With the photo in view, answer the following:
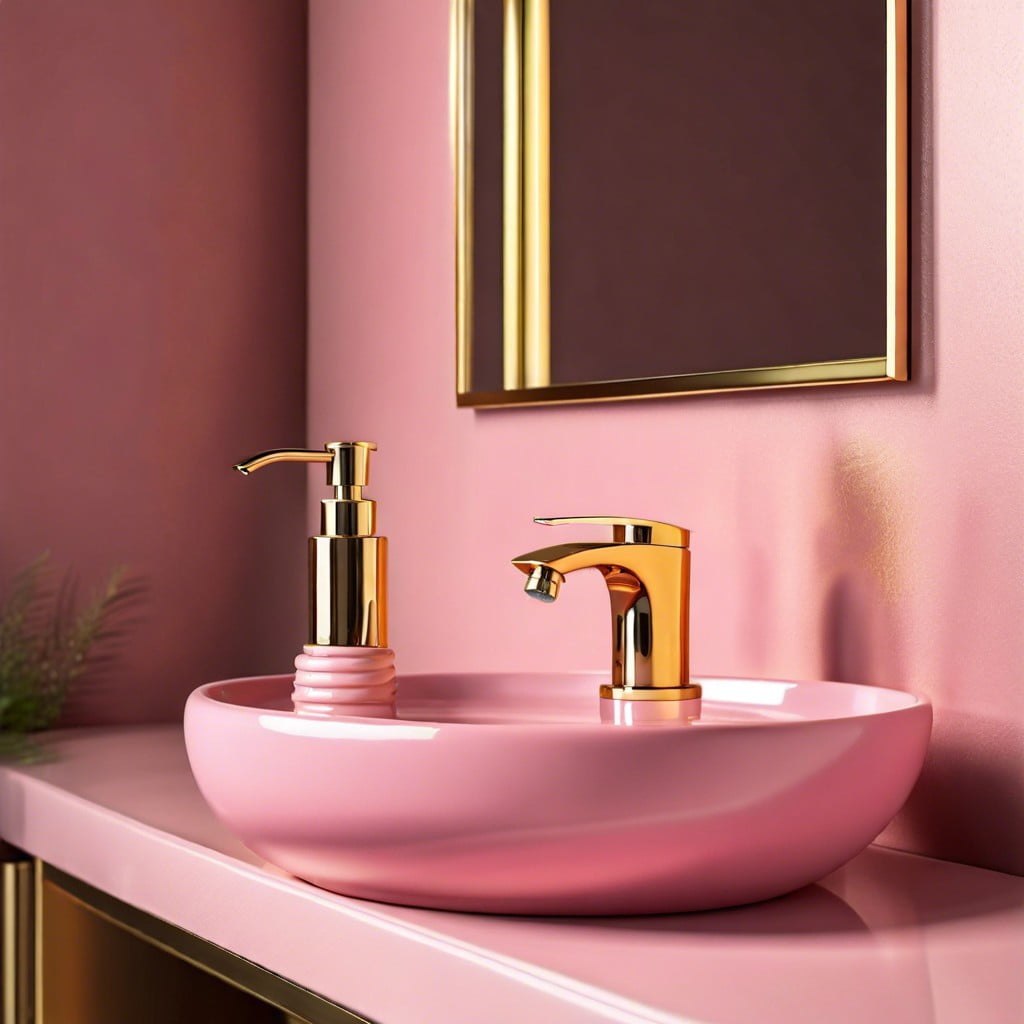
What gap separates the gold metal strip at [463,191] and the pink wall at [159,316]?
→ 28cm

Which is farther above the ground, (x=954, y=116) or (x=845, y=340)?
(x=954, y=116)

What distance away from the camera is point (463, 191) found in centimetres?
106

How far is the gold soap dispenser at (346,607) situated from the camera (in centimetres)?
74

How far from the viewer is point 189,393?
1226mm

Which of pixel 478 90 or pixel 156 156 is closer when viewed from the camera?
pixel 478 90

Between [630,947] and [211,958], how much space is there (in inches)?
10.6

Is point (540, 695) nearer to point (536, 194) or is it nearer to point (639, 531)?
Answer: point (639, 531)

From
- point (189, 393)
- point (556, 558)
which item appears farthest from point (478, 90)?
point (556, 558)

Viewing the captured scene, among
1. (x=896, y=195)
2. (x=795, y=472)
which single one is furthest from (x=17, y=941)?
(x=896, y=195)

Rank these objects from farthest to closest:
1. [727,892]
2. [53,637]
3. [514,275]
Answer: [53,637] < [514,275] < [727,892]

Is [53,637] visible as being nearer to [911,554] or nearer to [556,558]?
[556,558]

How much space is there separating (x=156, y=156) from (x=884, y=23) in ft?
2.31

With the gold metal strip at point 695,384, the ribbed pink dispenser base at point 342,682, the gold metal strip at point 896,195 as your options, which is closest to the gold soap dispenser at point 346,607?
the ribbed pink dispenser base at point 342,682

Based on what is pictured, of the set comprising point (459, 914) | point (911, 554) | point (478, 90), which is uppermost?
point (478, 90)
